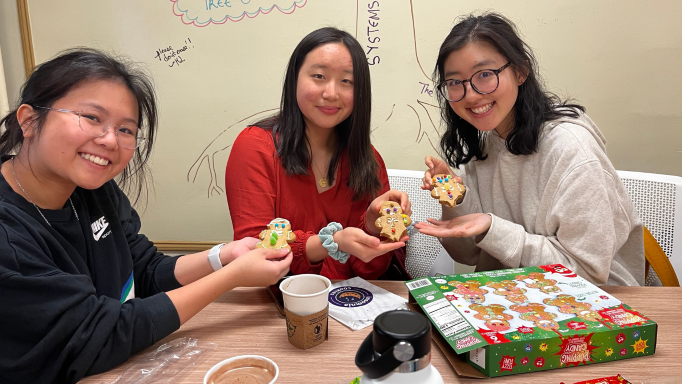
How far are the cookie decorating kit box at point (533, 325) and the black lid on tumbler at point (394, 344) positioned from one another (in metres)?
0.36

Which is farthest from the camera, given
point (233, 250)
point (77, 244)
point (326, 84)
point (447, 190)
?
point (326, 84)

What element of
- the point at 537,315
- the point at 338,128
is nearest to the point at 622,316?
the point at 537,315

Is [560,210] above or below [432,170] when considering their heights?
below

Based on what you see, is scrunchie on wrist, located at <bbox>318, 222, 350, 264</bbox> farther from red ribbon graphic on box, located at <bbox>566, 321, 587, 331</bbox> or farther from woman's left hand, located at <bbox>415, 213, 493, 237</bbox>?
red ribbon graphic on box, located at <bbox>566, 321, 587, 331</bbox>

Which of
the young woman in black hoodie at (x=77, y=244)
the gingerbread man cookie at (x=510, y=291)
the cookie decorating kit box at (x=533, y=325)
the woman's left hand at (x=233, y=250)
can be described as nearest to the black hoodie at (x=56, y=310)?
the young woman in black hoodie at (x=77, y=244)

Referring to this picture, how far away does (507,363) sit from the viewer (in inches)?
38.7

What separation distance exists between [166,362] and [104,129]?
0.65m

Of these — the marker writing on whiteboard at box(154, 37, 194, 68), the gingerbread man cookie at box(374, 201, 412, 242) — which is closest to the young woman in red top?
the gingerbread man cookie at box(374, 201, 412, 242)

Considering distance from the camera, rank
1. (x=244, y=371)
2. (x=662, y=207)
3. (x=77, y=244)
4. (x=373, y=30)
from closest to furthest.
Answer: (x=244, y=371)
(x=77, y=244)
(x=662, y=207)
(x=373, y=30)

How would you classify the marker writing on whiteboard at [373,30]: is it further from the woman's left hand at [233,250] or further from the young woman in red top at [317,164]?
the woman's left hand at [233,250]

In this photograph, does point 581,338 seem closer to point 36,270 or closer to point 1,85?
point 36,270

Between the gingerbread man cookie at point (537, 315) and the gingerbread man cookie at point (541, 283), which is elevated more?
the gingerbread man cookie at point (537, 315)

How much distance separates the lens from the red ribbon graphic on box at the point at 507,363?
3.21 feet

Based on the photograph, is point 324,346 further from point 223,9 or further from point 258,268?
point 223,9
